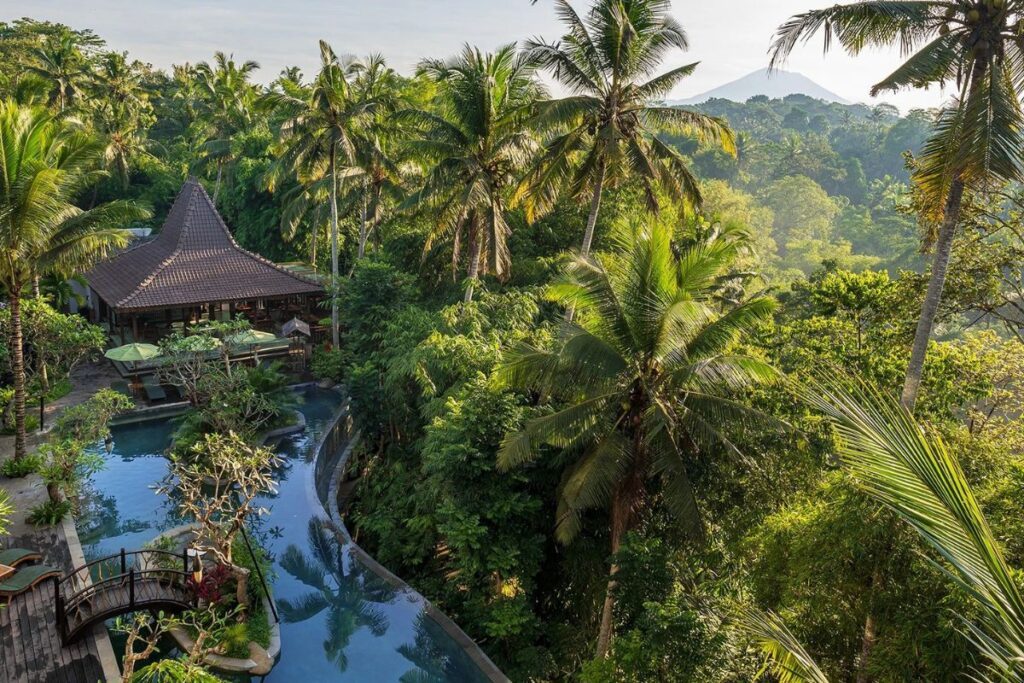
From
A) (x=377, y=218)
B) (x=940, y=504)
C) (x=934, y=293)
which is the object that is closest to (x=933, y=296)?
(x=934, y=293)

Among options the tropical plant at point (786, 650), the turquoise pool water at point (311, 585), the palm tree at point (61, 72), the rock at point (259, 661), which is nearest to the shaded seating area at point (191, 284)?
the turquoise pool water at point (311, 585)

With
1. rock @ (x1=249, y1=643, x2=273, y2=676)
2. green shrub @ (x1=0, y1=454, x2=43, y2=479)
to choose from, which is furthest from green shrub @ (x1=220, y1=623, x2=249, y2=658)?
green shrub @ (x1=0, y1=454, x2=43, y2=479)

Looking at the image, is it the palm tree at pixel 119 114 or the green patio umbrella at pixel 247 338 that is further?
the palm tree at pixel 119 114

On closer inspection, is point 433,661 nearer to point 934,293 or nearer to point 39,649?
point 39,649

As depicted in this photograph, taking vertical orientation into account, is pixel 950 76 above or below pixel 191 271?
above

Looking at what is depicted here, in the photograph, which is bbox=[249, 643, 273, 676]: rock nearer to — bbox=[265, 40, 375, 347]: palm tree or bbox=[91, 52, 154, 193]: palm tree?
bbox=[265, 40, 375, 347]: palm tree

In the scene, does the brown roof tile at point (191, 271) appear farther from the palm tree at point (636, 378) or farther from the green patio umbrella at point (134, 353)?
the palm tree at point (636, 378)

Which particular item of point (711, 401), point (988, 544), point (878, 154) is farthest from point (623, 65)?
point (878, 154)
